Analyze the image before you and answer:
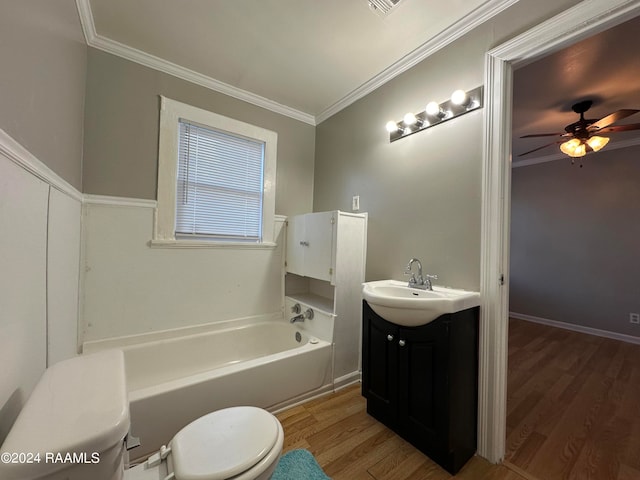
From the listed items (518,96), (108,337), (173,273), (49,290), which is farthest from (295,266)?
(518,96)

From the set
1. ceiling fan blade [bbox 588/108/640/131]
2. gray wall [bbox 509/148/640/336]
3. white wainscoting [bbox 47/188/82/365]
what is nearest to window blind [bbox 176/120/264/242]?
white wainscoting [bbox 47/188/82/365]

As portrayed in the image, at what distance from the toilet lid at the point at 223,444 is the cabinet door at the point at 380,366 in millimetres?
757

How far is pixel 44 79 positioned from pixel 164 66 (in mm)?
1219

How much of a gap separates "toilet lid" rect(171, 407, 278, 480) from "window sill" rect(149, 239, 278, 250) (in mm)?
1363

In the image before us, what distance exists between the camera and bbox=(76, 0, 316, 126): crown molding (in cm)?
158

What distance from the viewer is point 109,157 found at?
5.82ft

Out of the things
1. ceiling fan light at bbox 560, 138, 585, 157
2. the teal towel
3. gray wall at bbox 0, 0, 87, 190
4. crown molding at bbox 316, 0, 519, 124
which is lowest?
the teal towel

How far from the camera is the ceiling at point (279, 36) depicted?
1471 mm

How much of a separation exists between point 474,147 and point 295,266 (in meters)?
1.63

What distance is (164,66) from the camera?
76.7 inches

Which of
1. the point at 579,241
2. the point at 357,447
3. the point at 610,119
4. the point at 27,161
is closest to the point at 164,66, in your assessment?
the point at 27,161

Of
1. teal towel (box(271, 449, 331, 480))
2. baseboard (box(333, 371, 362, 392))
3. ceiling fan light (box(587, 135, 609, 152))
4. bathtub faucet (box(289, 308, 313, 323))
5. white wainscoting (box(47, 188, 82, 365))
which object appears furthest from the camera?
ceiling fan light (box(587, 135, 609, 152))

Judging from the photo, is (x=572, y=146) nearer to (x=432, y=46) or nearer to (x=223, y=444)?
(x=432, y=46)

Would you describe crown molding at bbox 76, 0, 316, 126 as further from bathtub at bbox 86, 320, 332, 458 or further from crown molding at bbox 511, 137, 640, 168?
crown molding at bbox 511, 137, 640, 168
